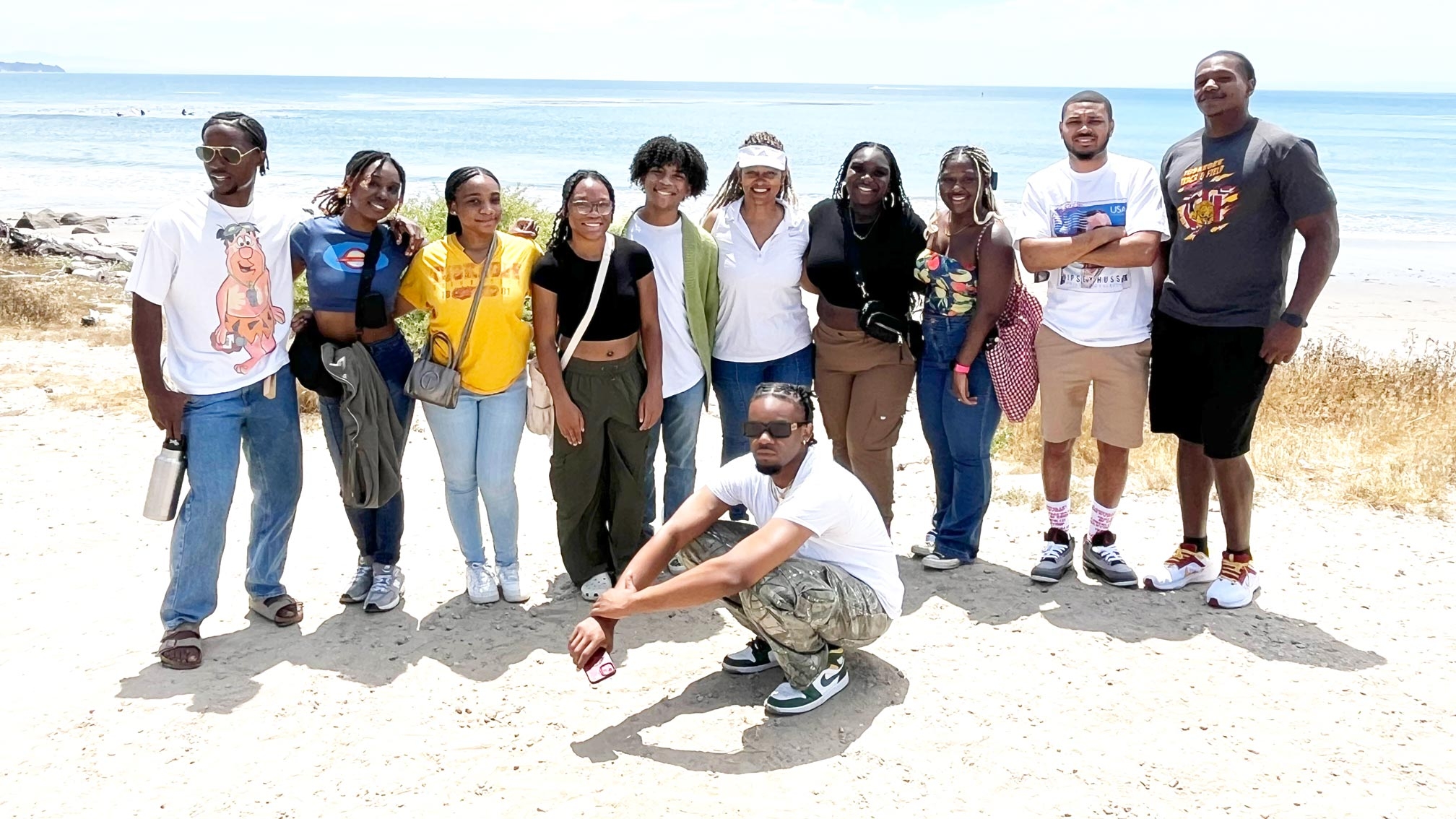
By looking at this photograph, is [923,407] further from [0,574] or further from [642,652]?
[0,574]

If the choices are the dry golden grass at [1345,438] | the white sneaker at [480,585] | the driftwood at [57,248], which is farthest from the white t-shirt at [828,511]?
the driftwood at [57,248]

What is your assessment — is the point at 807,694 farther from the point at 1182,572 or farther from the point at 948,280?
the point at 1182,572

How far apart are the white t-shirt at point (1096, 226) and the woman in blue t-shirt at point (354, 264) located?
260 centimetres

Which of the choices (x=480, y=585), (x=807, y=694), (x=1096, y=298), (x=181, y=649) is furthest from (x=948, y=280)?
(x=181, y=649)

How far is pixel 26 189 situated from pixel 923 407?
2965 cm

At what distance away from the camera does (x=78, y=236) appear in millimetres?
17156

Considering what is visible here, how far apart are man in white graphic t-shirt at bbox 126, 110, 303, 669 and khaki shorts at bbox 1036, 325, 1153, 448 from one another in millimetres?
3182

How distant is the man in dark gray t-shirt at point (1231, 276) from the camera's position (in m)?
4.53

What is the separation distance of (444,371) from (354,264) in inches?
21.2

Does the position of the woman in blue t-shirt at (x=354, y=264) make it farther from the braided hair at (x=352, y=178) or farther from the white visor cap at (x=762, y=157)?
the white visor cap at (x=762, y=157)

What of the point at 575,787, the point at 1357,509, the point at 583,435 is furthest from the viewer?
the point at 1357,509

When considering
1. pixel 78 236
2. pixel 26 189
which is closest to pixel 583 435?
pixel 78 236

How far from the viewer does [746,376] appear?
16.8ft

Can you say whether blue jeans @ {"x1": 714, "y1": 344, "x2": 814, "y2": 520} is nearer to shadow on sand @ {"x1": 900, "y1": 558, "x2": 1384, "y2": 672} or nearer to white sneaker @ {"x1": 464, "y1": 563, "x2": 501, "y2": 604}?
shadow on sand @ {"x1": 900, "y1": 558, "x2": 1384, "y2": 672}
